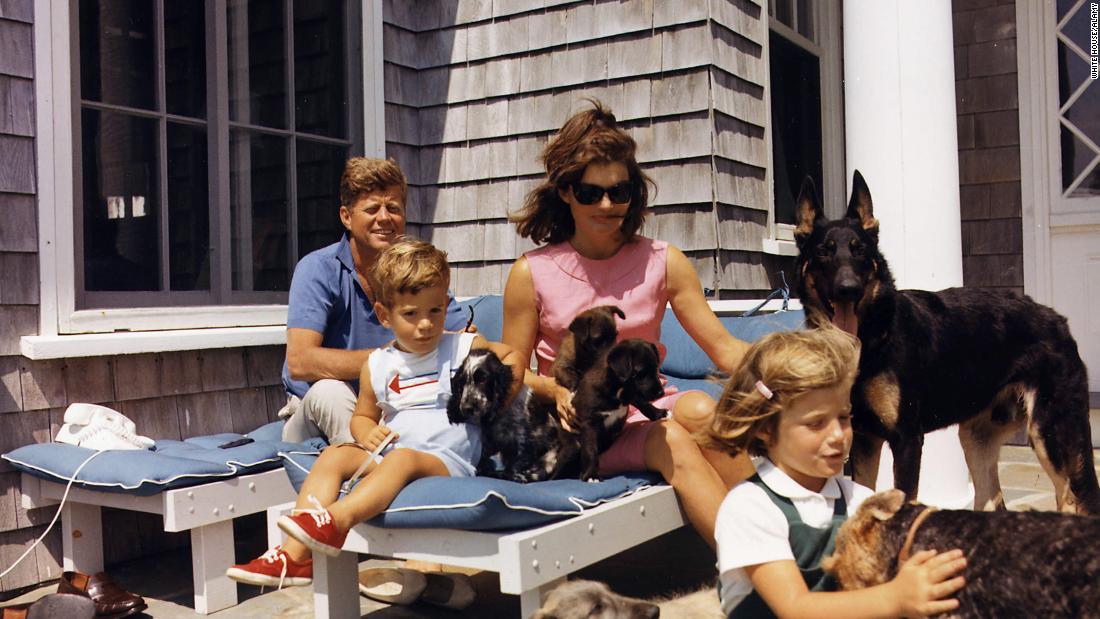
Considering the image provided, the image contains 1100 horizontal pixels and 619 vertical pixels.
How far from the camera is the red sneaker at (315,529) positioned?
263cm

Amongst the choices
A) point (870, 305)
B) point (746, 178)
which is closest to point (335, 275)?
point (870, 305)

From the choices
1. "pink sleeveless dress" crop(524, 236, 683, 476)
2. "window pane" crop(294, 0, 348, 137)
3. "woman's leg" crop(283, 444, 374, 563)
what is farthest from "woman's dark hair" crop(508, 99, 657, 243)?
"window pane" crop(294, 0, 348, 137)

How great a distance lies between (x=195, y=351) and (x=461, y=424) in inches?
69.7

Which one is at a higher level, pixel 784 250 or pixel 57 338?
pixel 784 250

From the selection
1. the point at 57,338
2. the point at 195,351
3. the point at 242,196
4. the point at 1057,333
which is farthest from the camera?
the point at 242,196

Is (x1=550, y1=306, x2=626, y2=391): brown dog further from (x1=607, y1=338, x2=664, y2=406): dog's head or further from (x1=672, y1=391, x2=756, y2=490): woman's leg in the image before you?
(x1=672, y1=391, x2=756, y2=490): woman's leg

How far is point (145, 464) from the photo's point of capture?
3.43m

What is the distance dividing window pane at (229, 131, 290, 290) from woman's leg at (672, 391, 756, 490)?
2530 millimetres

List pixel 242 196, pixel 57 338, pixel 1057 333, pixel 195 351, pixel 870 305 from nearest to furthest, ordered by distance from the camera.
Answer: pixel 870 305 < pixel 1057 333 < pixel 57 338 < pixel 195 351 < pixel 242 196

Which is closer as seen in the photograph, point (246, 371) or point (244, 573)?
point (244, 573)

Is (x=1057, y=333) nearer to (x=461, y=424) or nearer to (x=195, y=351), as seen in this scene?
(x=461, y=424)

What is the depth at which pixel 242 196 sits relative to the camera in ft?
15.5

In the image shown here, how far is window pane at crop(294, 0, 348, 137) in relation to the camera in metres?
5.09

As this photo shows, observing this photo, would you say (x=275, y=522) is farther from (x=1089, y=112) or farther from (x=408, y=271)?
(x=1089, y=112)
